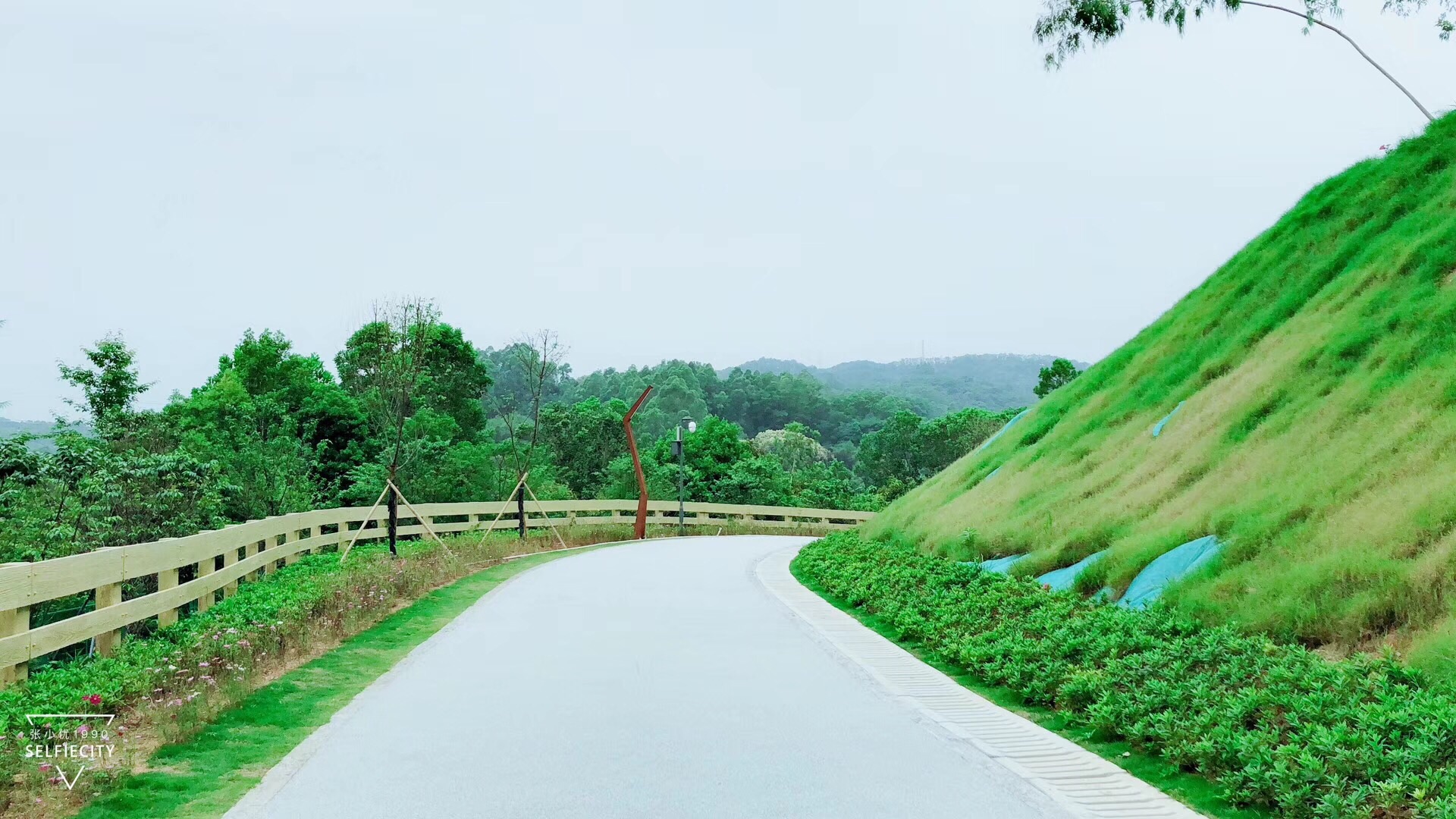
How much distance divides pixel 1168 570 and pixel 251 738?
768 centimetres

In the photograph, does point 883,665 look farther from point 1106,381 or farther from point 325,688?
point 1106,381

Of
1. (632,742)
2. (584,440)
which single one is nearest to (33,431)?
(632,742)

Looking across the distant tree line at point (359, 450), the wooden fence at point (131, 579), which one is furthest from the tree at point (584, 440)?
the wooden fence at point (131, 579)

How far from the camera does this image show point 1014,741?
6262mm

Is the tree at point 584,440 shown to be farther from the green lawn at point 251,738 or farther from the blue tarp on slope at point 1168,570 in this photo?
the blue tarp on slope at point 1168,570

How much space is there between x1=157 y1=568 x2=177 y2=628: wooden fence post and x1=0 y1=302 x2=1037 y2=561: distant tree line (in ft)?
24.9

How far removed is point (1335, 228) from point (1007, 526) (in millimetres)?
6871

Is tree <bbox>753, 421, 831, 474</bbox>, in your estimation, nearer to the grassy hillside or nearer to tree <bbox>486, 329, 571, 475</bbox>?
tree <bbox>486, 329, 571, 475</bbox>

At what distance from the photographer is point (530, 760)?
5645 millimetres

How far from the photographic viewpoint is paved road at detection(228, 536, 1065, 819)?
4.92m

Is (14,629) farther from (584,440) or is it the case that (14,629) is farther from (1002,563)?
(584,440)

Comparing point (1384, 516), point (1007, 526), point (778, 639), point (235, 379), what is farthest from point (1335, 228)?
point (235, 379)

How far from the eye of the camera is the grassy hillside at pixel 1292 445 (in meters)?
7.43

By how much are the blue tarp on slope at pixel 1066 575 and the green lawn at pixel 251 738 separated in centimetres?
664
